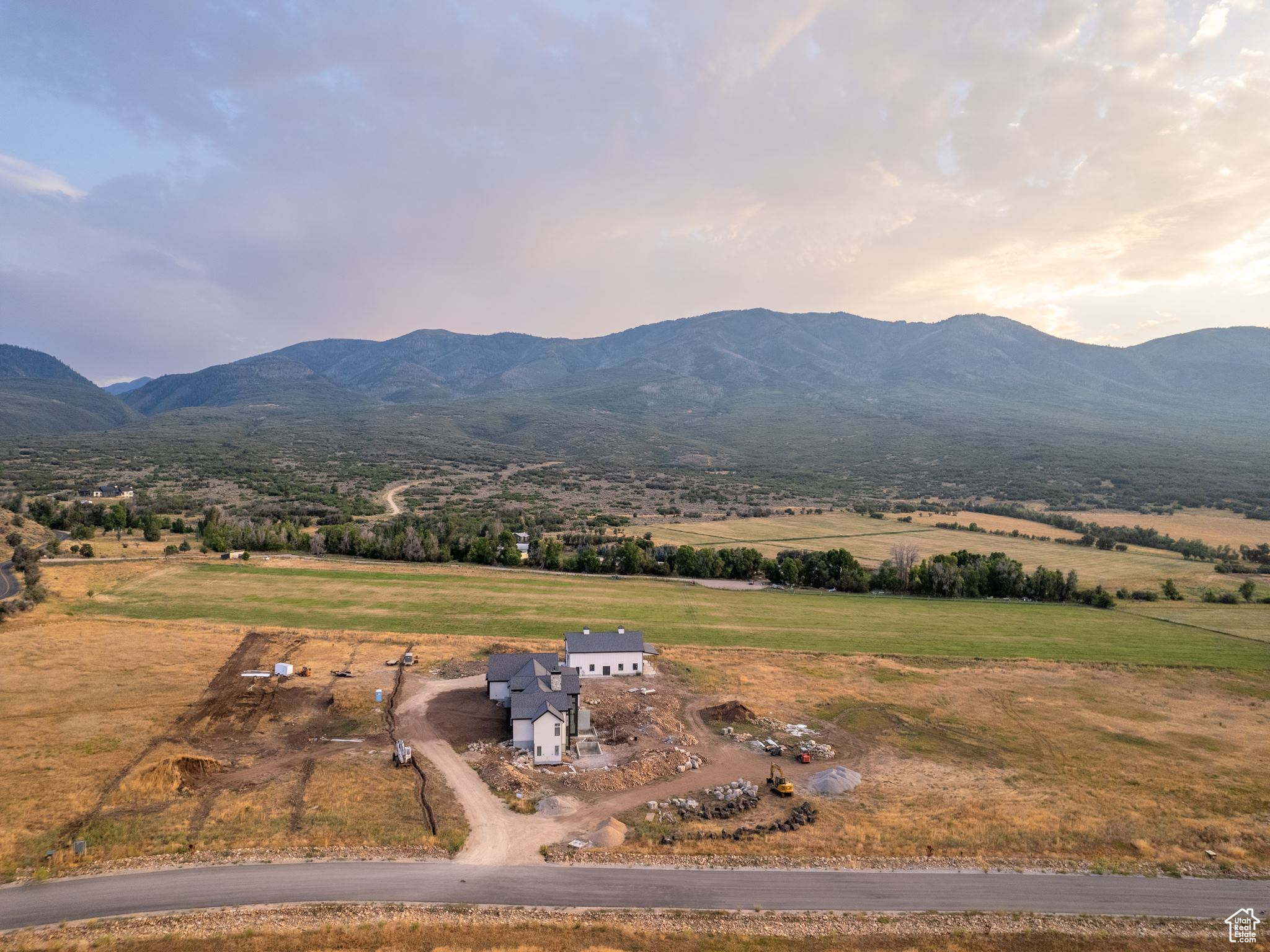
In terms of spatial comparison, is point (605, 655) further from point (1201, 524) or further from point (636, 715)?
point (1201, 524)

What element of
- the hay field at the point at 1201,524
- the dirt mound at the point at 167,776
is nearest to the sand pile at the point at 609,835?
the dirt mound at the point at 167,776

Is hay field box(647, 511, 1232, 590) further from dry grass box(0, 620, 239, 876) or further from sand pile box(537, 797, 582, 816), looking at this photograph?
sand pile box(537, 797, 582, 816)

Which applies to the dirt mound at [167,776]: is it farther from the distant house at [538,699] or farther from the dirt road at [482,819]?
the distant house at [538,699]

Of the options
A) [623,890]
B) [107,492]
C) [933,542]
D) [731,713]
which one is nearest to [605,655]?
[731,713]

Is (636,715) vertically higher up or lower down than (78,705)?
lower down

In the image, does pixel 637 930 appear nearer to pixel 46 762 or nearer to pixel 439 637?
pixel 46 762

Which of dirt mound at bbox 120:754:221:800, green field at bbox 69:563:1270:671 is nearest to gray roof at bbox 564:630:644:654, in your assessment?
green field at bbox 69:563:1270:671
